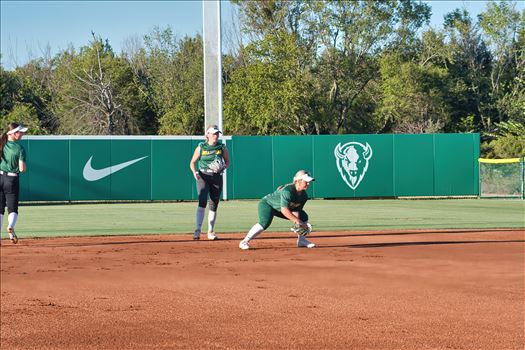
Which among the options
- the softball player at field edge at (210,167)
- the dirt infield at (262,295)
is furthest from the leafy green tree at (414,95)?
the softball player at field edge at (210,167)

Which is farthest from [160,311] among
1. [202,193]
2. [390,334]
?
[202,193]

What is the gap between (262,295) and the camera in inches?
→ 353

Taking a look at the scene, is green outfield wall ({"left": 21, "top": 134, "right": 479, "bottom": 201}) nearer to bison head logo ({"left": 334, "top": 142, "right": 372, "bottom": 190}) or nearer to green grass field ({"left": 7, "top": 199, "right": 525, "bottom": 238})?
bison head logo ({"left": 334, "top": 142, "right": 372, "bottom": 190})

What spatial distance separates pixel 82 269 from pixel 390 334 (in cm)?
518

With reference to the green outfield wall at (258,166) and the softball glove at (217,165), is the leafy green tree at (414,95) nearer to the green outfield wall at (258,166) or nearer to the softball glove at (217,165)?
the green outfield wall at (258,166)

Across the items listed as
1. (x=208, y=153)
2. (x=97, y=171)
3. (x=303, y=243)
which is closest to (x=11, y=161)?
(x=208, y=153)

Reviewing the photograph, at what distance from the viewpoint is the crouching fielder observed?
1205cm

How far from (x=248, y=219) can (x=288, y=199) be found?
8.61 m

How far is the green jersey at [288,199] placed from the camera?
39.9 feet

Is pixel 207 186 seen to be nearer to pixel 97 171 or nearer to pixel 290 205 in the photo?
pixel 290 205

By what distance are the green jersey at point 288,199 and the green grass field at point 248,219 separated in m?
4.43

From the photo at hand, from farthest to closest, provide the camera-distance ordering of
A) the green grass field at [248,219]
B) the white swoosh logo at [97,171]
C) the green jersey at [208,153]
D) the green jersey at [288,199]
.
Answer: the white swoosh logo at [97,171], the green grass field at [248,219], the green jersey at [208,153], the green jersey at [288,199]

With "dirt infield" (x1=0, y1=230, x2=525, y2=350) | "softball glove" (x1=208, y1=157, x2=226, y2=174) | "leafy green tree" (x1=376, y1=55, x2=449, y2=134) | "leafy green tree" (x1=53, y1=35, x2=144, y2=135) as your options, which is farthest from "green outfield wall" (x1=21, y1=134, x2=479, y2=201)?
"leafy green tree" (x1=53, y1=35, x2=144, y2=135)

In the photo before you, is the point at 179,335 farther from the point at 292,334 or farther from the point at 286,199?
the point at 286,199
